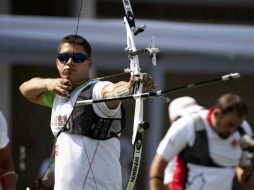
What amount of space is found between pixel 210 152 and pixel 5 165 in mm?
1801

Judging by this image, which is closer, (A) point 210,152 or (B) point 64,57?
(B) point 64,57

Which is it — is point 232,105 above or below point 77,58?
below

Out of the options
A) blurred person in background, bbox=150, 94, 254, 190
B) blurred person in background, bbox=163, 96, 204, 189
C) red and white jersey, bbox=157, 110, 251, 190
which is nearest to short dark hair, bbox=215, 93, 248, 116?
blurred person in background, bbox=150, 94, 254, 190

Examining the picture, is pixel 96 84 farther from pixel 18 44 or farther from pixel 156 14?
pixel 156 14

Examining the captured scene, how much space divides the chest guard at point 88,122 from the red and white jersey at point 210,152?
7.53 ft

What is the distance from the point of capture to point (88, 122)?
5.45 meters

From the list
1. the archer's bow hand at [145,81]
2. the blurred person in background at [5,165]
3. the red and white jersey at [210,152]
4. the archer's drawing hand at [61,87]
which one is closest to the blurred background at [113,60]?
the red and white jersey at [210,152]

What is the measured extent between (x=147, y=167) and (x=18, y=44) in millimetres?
1692

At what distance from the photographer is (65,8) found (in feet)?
42.0

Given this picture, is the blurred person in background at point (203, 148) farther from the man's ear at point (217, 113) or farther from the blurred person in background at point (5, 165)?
the blurred person in background at point (5, 165)

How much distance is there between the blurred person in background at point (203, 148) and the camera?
307 inches

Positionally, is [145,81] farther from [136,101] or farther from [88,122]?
[88,122]

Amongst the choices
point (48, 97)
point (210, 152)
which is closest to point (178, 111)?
point (210, 152)

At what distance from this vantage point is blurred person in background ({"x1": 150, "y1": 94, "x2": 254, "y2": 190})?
7787 mm
